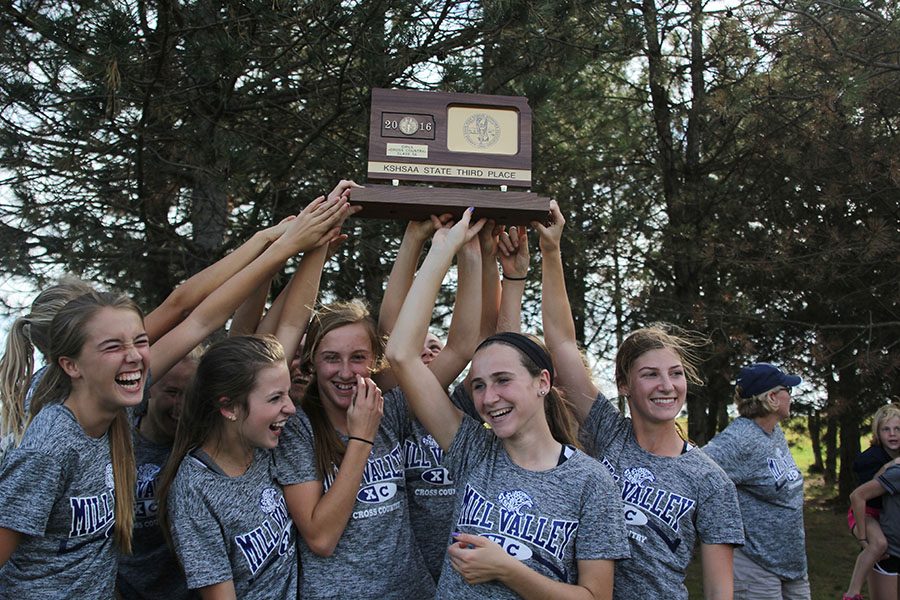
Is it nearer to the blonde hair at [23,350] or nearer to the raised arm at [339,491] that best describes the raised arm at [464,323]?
the raised arm at [339,491]

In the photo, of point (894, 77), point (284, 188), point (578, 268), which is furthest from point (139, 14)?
point (894, 77)

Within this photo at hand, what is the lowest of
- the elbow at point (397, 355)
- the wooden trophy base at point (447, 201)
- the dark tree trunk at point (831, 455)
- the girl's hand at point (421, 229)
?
the dark tree trunk at point (831, 455)

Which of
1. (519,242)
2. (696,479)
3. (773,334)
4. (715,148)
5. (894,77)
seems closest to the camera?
(696,479)

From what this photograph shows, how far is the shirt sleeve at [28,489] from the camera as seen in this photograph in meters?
2.13

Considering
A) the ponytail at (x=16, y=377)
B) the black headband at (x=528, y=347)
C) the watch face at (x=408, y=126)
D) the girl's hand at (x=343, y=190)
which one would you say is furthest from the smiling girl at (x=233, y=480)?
the watch face at (x=408, y=126)

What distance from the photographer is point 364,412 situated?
261 cm

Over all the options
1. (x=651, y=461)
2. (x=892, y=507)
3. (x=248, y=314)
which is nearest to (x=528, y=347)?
(x=651, y=461)

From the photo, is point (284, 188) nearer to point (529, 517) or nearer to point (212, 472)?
point (212, 472)

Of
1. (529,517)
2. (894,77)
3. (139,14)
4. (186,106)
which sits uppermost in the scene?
(894,77)

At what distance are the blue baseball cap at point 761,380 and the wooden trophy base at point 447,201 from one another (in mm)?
2363

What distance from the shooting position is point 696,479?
269 centimetres

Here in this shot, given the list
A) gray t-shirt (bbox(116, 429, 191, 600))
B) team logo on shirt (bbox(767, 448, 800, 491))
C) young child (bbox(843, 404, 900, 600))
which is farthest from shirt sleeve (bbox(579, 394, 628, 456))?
young child (bbox(843, 404, 900, 600))

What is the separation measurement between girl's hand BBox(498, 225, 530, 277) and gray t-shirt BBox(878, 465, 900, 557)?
354 cm

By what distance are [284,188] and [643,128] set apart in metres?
4.95
